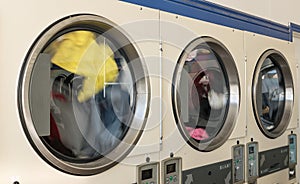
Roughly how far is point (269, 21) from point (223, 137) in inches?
44.7

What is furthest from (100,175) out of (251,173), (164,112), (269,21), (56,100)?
(269,21)

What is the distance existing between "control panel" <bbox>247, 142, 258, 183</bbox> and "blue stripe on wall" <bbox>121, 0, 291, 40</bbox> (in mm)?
824

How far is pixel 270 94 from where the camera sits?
2.78 m

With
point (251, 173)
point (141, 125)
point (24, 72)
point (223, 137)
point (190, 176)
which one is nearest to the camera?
point (24, 72)

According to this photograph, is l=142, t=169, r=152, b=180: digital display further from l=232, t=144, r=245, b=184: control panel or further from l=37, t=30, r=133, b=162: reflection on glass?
l=232, t=144, r=245, b=184: control panel

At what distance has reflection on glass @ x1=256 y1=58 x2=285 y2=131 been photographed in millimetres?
2650

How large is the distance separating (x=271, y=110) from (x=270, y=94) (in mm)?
131

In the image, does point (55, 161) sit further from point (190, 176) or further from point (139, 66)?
point (190, 176)

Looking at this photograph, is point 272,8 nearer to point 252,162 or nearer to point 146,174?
point 252,162

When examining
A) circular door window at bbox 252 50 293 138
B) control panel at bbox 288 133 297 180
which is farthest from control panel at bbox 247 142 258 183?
control panel at bbox 288 133 297 180

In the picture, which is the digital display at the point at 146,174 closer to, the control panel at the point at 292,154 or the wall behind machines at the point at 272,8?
the wall behind machines at the point at 272,8

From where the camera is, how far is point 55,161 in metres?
1.28

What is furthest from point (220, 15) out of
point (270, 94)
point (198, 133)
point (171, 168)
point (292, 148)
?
point (292, 148)

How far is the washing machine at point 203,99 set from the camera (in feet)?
5.80
